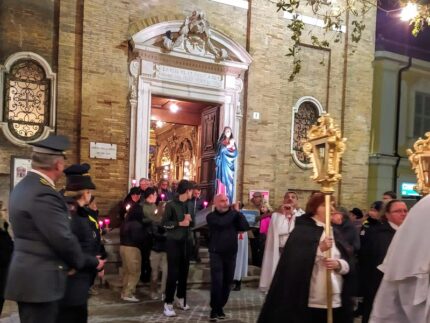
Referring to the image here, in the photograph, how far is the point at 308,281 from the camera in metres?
4.38

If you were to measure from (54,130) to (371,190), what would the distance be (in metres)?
10.5

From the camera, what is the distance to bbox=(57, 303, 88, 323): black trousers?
434 centimetres

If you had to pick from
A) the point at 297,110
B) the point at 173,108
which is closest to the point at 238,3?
the point at 297,110

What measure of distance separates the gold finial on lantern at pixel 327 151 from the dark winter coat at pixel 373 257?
4.41 ft

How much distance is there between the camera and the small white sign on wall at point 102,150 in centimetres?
1139

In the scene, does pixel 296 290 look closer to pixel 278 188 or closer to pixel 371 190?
pixel 278 188

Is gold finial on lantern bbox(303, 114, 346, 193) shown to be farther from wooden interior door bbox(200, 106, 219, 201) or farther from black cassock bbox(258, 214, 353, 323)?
wooden interior door bbox(200, 106, 219, 201)

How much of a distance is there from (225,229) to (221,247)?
0.27 m

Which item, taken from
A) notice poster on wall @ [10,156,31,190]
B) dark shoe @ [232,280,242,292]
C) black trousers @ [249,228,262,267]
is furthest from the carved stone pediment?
dark shoe @ [232,280,242,292]

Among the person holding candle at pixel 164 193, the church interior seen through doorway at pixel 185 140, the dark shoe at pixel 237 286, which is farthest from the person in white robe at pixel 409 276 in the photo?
the church interior seen through doorway at pixel 185 140

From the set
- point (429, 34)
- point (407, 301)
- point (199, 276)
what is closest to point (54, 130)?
point (199, 276)

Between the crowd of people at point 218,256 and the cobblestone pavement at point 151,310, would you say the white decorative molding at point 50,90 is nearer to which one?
the cobblestone pavement at point 151,310

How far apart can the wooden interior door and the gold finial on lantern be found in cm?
829

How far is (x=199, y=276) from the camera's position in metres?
9.76
